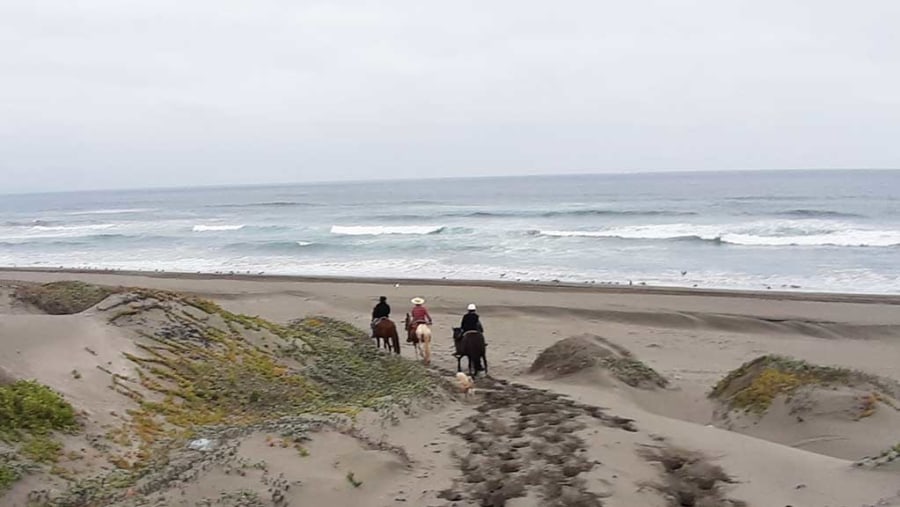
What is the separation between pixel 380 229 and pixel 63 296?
37.2m

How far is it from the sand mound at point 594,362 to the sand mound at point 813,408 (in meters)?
1.52

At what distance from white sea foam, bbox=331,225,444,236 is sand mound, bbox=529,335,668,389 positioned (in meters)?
33.6

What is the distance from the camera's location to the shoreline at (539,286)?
856 inches

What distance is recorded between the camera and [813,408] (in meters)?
9.16

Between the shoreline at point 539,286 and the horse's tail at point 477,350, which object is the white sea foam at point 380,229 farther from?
the horse's tail at point 477,350

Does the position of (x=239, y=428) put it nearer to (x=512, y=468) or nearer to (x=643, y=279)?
(x=512, y=468)

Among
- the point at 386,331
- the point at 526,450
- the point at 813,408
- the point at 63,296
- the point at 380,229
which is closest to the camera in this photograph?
the point at 526,450

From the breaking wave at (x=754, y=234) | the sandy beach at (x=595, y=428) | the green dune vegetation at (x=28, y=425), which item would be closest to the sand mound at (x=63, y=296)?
the sandy beach at (x=595, y=428)

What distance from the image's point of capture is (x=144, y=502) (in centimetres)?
548

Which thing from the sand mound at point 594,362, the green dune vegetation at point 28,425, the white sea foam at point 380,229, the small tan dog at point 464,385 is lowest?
the sand mound at point 594,362

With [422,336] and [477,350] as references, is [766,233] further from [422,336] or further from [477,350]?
[477,350]

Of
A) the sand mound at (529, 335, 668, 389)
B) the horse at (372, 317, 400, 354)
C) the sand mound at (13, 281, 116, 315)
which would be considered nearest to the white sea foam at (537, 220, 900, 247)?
the sand mound at (529, 335, 668, 389)

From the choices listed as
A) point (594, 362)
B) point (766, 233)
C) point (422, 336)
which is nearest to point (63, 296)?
point (422, 336)

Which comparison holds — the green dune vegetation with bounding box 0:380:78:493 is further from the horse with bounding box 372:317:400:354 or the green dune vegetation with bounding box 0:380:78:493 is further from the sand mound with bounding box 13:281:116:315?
the horse with bounding box 372:317:400:354
